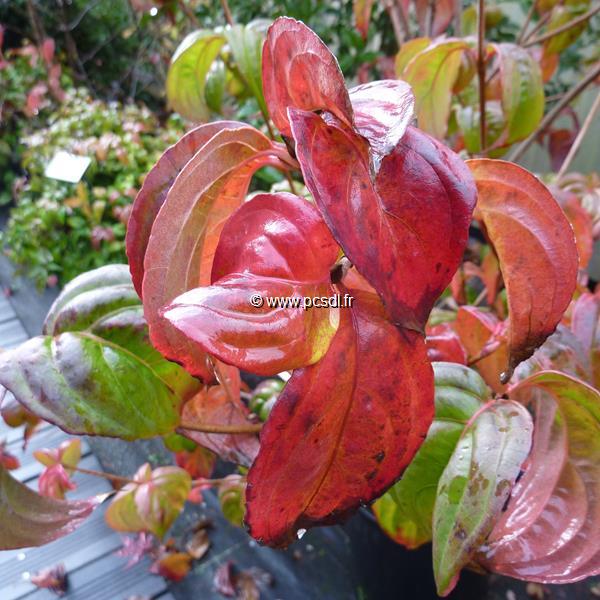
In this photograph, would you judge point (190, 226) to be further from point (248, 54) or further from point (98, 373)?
point (248, 54)

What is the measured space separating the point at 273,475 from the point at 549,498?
0.18 metres

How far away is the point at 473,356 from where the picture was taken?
510 millimetres

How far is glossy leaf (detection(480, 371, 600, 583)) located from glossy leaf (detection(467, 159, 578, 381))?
5 centimetres

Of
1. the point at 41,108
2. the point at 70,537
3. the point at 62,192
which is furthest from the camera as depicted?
the point at 41,108

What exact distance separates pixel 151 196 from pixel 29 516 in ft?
0.79

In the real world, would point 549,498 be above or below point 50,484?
above

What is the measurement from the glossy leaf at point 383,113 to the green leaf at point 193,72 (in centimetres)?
45

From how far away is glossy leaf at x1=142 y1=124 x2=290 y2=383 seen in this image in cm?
28

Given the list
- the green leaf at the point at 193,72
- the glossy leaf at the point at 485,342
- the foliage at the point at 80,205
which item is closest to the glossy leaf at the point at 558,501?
the glossy leaf at the point at 485,342

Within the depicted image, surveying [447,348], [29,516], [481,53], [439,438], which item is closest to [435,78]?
[481,53]

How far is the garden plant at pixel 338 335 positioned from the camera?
223mm

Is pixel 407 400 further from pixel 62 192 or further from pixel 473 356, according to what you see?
pixel 62 192

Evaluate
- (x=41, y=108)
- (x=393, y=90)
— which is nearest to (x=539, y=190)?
(x=393, y=90)

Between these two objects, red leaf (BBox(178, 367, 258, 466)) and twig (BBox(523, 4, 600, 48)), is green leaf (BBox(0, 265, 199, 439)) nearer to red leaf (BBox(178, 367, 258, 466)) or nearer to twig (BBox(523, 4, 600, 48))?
red leaf (BBox(178, 367, 258, 466))
